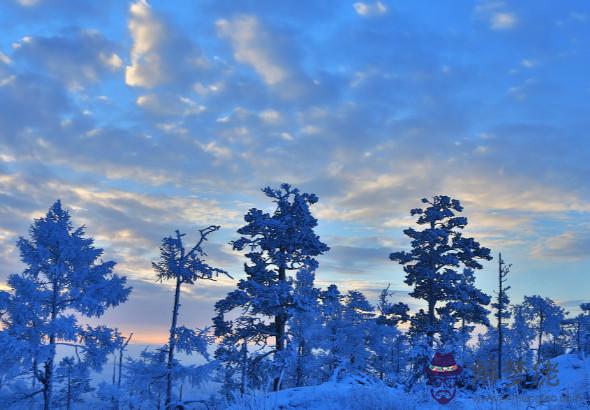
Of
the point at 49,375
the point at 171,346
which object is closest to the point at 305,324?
the point at 171,346

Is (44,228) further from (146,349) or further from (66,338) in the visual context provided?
(146,349)

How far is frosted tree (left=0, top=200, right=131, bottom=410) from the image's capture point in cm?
1941

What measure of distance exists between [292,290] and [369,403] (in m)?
15.2

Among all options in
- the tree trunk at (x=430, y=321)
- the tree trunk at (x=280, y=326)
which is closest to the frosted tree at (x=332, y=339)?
the tree trunk at (x=430, y=321)

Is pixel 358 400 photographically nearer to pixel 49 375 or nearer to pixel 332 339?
pixel 49 375

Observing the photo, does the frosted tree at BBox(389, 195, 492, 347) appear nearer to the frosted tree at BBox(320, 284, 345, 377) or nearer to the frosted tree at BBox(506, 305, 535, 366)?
the frosted tree at BBox(320, 284, 345, 377)

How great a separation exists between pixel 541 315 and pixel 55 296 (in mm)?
60531

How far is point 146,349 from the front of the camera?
39062 mm

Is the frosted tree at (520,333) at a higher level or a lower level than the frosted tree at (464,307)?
lower

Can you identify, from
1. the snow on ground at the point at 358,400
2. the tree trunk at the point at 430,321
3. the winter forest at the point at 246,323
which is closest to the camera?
the snow on ground at the point at 358,400

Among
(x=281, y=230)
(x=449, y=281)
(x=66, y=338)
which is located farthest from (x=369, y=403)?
(x=449, y=281)

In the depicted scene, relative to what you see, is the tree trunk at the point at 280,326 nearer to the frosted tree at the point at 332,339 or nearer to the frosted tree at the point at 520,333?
the frosted tree at the point at 332,339

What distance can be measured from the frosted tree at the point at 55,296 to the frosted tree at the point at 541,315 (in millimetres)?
57755

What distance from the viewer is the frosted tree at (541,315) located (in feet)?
209
